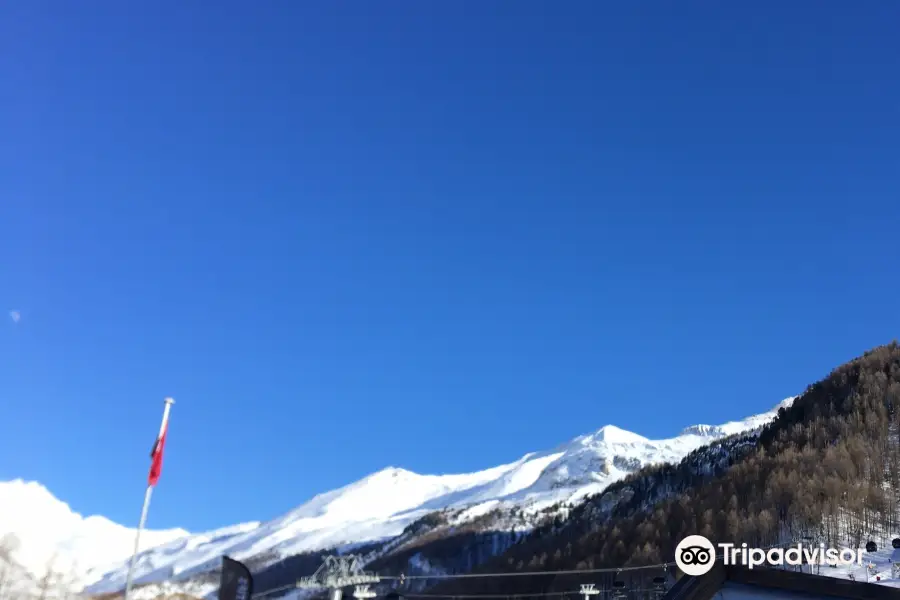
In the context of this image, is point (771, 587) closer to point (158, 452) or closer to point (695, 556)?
point (695, 556)

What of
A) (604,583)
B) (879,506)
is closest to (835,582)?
(879,506)

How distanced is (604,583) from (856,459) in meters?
52.2

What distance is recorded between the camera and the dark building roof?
2748 cm

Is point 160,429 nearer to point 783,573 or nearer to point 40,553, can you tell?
point 783,573

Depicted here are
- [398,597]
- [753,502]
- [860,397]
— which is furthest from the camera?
[860,397]

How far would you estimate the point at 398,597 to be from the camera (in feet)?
152

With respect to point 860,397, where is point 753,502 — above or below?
below

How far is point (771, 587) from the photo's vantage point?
28609mm

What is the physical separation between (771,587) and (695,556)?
279 centimetres

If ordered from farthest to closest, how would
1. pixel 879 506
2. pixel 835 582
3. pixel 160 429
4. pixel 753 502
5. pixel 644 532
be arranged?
pixel 644 532
pixel 753 502
pixel 879 506
pixel 160 429
pixel 835 582

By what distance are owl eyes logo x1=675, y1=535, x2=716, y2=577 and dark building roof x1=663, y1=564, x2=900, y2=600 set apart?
269 mm

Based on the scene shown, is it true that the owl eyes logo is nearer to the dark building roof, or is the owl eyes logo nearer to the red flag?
the dark building roof

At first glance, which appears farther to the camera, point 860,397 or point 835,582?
point 860,397

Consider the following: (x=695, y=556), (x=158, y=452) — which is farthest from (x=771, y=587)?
(x=158, y=452)
